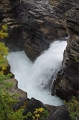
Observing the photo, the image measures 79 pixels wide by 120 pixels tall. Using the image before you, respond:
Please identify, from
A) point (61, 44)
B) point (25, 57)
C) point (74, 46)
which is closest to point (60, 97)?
point (74, 46)

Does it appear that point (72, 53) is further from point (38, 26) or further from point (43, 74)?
point (38, 26)

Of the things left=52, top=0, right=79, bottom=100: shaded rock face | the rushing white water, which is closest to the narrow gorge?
left=52, top=0, right=79, bottom=100: shaded rock face

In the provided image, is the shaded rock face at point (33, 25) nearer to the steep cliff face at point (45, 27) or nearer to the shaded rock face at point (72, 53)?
the steep cliff face at point (45, 27)

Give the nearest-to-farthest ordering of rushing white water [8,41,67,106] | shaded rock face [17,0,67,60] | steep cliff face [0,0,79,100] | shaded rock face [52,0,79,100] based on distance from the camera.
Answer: shaded rock face [52,0,79,100], steep cliff face [0,0,79,100], rushing white water [8,41,67,106], shaded rock face [17,0,67,60]

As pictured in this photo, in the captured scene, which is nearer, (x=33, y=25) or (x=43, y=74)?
(x=43, y=74)

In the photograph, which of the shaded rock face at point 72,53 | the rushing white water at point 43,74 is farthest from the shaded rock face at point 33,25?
the shaded rock face at point 72,53

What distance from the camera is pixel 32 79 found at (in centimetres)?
2150

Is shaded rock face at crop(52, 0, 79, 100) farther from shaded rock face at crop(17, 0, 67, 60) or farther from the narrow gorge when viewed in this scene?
shaded rock face at crop(17, 0, 67, 60)

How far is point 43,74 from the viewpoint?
2072 cm

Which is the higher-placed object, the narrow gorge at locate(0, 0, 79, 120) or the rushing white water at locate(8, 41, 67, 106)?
the narrow gorge at locate(0, 0, 79, 120)

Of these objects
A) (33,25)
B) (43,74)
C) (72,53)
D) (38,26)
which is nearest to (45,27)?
(38,26)

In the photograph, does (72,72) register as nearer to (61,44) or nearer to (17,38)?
(61,44)

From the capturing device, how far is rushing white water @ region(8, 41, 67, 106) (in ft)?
59.0

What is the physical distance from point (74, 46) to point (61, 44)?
8.45 metres
